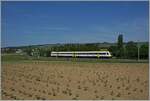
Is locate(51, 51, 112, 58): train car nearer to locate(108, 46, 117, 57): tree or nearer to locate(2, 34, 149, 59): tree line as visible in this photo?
locate(2, 34, 149, 59): tree line

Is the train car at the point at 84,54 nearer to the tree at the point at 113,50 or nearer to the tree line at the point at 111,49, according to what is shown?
the tree line at the point at 111,49

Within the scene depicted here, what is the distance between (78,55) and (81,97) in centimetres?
5617

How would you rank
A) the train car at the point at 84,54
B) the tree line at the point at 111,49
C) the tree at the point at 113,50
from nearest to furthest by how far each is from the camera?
1. the tree line at the point at 111,49
2. the train car at the point at 84,54
3. the tree at the point at 113,50

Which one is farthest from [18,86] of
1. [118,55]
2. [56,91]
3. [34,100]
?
[118,55]

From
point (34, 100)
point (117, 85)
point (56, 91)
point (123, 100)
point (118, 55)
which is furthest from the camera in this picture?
point (118, 55)

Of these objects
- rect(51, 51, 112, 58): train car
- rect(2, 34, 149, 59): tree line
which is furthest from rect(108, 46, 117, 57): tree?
rect(51, 51, 112, 58): train car

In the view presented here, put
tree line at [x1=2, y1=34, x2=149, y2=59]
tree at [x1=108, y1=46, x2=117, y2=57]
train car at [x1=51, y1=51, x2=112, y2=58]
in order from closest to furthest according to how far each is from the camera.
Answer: tree line at [x1=2, y1=34, x2=149, y2=59]
train car at [x1=51, y1=51, x2=112, y2=58]
tree at [x1=108, y1=46, x2=117, y2=57]

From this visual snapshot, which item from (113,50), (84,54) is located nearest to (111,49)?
(113,50)

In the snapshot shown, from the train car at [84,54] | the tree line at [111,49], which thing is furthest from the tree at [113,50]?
the train car at [84,54]

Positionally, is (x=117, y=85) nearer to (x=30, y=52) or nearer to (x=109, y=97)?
(x=109, y=97)

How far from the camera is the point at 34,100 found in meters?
7.53

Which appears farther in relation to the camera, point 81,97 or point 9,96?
point 81,97

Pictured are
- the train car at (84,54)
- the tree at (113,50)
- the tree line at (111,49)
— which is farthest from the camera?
the tree at (113,50)

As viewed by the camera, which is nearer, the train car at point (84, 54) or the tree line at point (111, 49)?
the tree line at point (111, 49)
